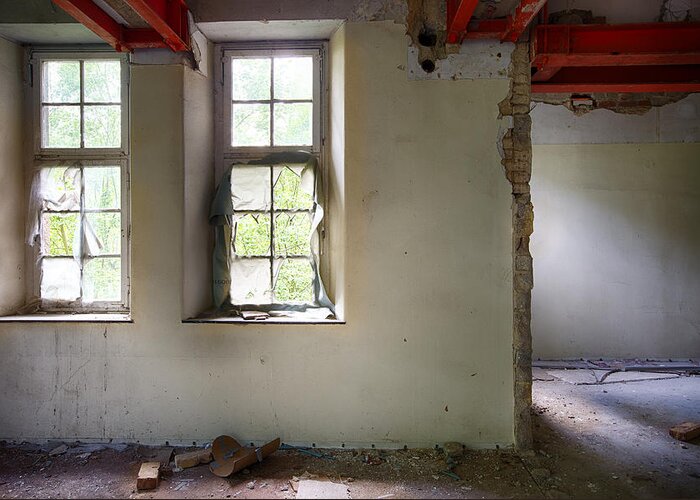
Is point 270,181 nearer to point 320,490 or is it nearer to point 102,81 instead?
point 102,81

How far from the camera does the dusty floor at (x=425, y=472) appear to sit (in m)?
2.42

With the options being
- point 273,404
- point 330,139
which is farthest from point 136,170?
point 273,404

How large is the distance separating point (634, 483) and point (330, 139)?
2992 mm

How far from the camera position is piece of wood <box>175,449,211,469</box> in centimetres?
264

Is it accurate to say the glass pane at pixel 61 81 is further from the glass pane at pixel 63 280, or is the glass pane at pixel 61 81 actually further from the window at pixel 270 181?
the glass pane at pixel 63 280

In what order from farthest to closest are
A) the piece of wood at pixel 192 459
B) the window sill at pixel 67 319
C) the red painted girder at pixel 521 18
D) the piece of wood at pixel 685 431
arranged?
the piece of wood at pixel 685 431 → the window sill at pixel 67 319 → the piece of wood at pixel 192 459 → the red painted girder at pixel 521 18

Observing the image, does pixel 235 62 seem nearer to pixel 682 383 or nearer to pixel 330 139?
pixel 330 139

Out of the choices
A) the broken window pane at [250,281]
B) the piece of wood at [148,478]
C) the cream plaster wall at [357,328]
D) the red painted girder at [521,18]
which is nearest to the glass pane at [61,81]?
the cream plaster wall at [357,328]

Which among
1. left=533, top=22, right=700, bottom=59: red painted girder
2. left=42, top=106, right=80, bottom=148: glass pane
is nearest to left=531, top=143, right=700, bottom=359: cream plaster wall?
left=533, top=22, right=700, bottom=59: red painted girder

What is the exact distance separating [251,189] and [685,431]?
3666mm

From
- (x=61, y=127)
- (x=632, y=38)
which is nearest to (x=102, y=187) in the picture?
(x=61, y=127)

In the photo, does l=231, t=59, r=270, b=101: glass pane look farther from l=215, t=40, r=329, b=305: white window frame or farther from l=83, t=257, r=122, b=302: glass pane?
l=83, t=257, r=122, b=302: glass pane

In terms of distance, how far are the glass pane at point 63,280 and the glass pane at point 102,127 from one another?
3.04 feet

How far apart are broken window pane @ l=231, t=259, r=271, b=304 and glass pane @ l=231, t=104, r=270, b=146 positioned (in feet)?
3.09
